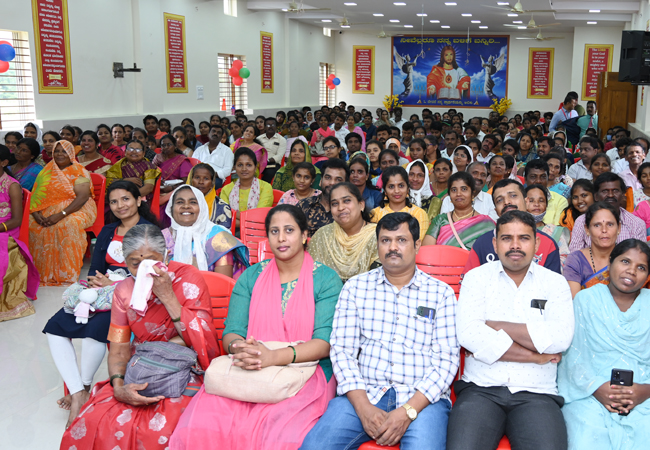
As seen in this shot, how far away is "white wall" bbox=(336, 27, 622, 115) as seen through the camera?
14766mm

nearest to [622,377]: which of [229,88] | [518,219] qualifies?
[518,219]

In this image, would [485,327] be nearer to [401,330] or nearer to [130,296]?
[401,330]

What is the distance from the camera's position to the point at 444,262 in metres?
2.89

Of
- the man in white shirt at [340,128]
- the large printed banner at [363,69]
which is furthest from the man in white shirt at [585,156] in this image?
the large printed banner at [363,69]

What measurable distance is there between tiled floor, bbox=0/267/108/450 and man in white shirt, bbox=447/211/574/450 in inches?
74.5

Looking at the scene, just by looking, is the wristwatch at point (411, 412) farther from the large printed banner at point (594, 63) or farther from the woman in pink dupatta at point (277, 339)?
the large printed banner at point (594, 63)

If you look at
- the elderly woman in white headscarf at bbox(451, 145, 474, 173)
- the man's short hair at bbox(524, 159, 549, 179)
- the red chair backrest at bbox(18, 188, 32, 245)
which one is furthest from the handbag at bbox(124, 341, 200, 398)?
the elderly woman in white headscarf at bbox(451, 145, 474, 173)

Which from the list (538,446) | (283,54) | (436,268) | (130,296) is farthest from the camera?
(283,54)

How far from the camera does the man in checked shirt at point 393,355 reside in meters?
1.95

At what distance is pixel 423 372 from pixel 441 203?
2303mm

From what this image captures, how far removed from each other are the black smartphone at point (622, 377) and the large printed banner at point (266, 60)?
12.2m

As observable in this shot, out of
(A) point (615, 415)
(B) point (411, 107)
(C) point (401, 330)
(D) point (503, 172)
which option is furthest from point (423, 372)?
(B) point (411, 107)

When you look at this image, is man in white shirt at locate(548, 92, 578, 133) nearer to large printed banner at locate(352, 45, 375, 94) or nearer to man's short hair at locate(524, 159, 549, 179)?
man's short hair at locate(524, 159, 549, 179)

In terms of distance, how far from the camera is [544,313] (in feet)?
6.95
